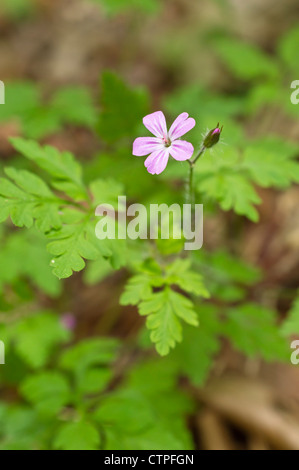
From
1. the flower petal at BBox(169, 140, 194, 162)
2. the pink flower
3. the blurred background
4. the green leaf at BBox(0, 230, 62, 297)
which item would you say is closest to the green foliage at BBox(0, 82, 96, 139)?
the blurred background

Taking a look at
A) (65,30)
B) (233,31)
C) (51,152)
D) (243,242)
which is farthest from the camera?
(65,30)

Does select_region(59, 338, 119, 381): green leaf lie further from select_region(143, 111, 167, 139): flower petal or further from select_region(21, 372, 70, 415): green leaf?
select_region(143, 111, 167, 139): flower petal

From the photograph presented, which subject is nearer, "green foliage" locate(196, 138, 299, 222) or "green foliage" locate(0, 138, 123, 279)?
"green foliage" locate(0, 138, 123, 279)

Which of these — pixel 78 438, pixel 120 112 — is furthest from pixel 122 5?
pixel 78 438

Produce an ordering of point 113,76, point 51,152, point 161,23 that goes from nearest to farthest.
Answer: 1. point 51,152
2. point 113,76
3. point 161,23

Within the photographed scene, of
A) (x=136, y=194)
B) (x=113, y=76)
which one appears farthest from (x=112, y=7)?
(x=136, y=194)

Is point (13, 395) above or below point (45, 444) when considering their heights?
above
